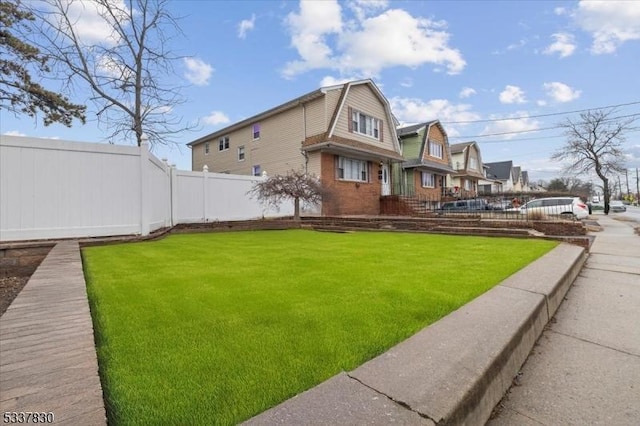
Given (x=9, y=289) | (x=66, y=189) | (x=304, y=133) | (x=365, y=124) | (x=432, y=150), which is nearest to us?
(x=9, y=289)

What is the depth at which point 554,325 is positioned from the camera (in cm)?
362

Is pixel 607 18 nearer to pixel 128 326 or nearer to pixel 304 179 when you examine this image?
pixel 304 179

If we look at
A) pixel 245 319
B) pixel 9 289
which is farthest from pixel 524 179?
pixel 9 289

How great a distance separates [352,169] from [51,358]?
17655 millimetres

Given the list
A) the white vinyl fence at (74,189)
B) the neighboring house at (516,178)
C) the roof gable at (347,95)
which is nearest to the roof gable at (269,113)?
the roof gable at (347,95)

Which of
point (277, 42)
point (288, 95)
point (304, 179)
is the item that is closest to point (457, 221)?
point (304, 179)

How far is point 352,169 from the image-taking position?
18.9m

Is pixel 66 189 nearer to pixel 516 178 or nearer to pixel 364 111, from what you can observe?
pixel 364 111

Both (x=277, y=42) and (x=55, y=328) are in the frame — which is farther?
(x=277, y=42)

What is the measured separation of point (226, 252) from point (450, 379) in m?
5.31

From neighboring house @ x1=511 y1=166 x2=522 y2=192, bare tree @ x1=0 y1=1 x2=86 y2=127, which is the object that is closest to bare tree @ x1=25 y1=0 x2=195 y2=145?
bare tree @ x1=0 y1=1 x2=86 y2=127

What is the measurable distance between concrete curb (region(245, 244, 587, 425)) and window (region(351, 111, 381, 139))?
1620cm

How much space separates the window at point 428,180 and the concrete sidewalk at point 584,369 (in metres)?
21.9

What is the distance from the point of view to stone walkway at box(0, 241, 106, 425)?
56.9 inches
